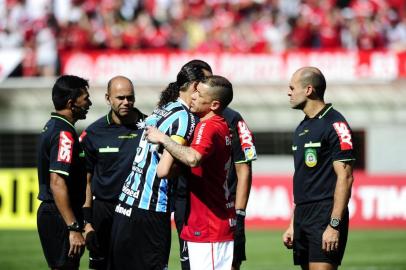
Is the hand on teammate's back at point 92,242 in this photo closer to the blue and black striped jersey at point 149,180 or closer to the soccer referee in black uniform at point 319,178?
the blue and black striped jersey at point 149,180

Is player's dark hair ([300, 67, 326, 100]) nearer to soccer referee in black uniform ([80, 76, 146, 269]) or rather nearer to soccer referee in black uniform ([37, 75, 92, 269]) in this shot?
soccer referee in black uniform ([80, 76, 146, 269])

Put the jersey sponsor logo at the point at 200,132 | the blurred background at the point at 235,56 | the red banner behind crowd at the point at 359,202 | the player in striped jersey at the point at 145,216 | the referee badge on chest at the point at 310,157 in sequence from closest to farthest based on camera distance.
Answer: the jersey sponsor logo at the point at 200,132 < the player in striped jersey at the point at 145,216 < the referee badge on chest at the point at 310,157 < the red banner behind crowd at the point at 359,202 < the blurred background at the point at 235,56

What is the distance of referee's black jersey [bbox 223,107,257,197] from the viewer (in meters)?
9.39

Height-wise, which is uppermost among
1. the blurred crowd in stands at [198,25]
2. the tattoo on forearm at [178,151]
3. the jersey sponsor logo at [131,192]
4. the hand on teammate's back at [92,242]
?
the blurred crowd in stands at [198,25]

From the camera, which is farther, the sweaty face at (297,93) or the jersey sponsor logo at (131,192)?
the sweaty face at (297,93)

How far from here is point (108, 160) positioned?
906 centimetres

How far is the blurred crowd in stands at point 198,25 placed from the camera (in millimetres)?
23688

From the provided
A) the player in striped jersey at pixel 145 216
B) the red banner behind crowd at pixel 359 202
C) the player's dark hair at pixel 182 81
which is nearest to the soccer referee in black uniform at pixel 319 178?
the player's dark hair at pixel 182 81

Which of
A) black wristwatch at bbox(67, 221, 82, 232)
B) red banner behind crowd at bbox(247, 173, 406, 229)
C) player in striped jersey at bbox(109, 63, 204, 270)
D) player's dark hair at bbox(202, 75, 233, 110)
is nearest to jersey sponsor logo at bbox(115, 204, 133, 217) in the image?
player in striped jersey at bbox(109, 63, 204, 270)

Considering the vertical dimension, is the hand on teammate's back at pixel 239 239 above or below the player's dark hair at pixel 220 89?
below

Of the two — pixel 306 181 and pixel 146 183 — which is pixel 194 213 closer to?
pixel 146 183

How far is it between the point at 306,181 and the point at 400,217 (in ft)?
37.1

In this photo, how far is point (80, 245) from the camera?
8.32m

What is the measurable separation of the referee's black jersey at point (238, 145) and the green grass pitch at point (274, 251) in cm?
465
